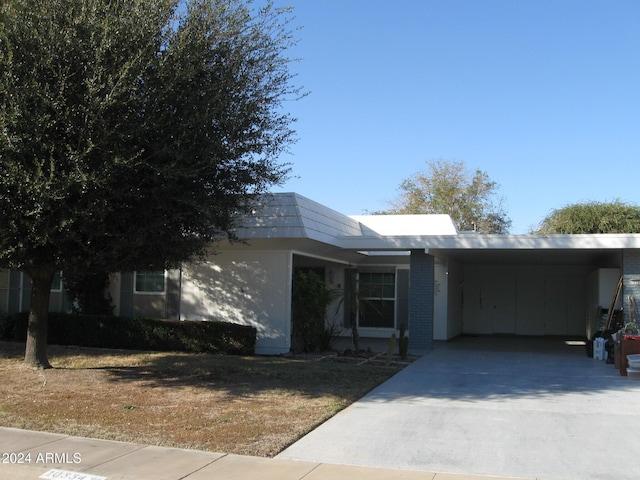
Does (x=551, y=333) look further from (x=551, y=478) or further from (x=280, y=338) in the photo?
(x=551, y=478)

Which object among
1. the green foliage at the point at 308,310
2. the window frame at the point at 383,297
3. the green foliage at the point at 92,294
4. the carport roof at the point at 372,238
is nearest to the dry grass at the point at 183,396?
the green foliage at the point at 308,310

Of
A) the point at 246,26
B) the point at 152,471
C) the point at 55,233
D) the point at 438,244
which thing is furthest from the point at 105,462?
the point at 438,244

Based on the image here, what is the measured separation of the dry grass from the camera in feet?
24.2

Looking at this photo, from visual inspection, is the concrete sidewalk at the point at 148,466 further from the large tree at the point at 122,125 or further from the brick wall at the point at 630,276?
the brick wall at the point at 630,276

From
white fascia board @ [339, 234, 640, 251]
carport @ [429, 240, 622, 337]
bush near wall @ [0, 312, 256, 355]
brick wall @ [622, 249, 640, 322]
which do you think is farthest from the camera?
carport @ [429, 240, 622, 337]

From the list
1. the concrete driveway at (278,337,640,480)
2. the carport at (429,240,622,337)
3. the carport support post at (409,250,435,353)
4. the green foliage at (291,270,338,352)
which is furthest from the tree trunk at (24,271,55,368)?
the carport at (429,240,622,337)

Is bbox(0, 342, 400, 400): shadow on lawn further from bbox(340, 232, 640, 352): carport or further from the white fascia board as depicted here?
bbox(340, 232, 640, 352): carport

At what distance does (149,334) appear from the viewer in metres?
15.2

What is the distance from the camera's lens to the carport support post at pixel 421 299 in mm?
16469

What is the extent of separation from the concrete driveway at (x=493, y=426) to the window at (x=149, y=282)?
7043 millimetres

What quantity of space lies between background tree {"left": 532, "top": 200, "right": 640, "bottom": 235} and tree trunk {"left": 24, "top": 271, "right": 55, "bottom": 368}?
34.0 meters

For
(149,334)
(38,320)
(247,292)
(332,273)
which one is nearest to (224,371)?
(38,320)

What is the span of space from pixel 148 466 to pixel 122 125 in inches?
186

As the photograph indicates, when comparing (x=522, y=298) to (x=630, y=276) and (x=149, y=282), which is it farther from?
(x=149, y=282)
